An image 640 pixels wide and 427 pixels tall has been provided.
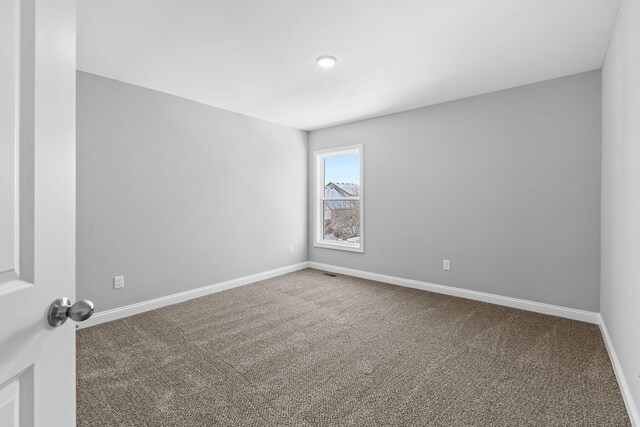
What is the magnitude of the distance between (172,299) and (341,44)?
305cm

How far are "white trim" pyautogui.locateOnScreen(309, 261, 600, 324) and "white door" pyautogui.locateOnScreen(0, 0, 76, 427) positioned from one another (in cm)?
371

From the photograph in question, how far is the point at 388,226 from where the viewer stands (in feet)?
14.4

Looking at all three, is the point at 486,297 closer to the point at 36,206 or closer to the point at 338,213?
the point at 338,213

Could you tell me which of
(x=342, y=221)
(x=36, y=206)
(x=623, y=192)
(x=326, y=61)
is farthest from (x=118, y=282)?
(x=623, y=192)

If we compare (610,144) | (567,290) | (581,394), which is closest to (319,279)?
(567,290)

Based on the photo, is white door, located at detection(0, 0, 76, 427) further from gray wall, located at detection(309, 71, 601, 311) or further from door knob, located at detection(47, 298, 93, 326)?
gray wall, located at detection(309, 71, 601, 311)

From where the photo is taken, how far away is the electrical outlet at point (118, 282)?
3.13 m

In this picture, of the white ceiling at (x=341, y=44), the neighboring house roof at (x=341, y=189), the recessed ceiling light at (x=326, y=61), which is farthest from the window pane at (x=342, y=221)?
the recessed ceiling light at (x=326, y=61)

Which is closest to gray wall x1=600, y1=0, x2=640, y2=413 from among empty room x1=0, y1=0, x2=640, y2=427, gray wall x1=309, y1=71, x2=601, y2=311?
empty room x1=0, y1=0, x2=640, y2=427

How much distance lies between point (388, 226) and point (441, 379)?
248cm

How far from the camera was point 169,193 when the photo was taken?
354 centimetres

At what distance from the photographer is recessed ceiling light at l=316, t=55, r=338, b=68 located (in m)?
2.69

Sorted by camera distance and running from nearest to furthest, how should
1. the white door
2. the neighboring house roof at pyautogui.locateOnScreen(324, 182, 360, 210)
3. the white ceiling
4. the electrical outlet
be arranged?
1. the white door
2. the white ceiling
3. the electrical outlet
4. the neighboring house roof at pyautogui.locateOnScreen(324, 182, 360, 210)

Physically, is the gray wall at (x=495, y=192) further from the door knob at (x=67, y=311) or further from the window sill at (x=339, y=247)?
the door knob at (x=67, y=311)
